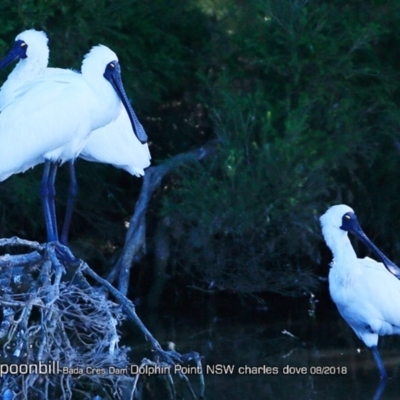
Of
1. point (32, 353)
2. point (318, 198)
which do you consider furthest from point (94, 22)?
point (32, 353)

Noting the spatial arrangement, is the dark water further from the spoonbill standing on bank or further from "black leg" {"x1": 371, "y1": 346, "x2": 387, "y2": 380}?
the spoonbill standing on bank

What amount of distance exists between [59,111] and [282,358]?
324 centimetres

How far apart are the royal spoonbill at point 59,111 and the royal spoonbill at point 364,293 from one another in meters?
2.31

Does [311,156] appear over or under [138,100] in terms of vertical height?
under

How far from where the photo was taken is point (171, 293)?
11914mm

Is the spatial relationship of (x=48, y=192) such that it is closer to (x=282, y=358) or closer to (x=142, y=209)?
(x=142, y=209)

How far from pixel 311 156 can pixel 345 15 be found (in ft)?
4.88

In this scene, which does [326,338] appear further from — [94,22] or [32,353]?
[32,353]

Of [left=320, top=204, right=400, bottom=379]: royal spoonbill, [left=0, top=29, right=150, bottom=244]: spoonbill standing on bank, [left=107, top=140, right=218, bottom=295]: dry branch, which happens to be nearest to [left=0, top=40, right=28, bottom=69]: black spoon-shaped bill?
[left=0, top=29, right=150, bottom=244]: spoonbill standing on bank

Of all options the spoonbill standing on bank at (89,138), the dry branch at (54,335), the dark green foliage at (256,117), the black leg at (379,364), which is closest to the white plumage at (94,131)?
the spoonbill standing on bank at (89,138)

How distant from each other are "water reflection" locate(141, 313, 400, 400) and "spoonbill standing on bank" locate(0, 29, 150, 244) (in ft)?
5.91

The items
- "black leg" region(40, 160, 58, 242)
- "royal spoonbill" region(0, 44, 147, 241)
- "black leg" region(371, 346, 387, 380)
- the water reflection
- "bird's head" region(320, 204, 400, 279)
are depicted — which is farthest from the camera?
"bird's head" region(320, 204, 400, 279)

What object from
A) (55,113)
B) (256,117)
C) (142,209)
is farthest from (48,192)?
(256,117)

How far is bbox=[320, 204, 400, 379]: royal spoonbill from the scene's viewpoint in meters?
9.06
